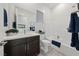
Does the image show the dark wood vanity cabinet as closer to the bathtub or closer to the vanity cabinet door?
the vanity cabinet door

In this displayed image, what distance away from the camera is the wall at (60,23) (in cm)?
282

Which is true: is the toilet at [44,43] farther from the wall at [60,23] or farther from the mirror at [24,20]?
the mirror at [24,20]

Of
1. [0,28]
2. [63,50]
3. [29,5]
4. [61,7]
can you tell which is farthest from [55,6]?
[0,28]

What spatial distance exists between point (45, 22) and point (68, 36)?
96 centimetres

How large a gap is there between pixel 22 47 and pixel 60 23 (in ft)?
5.53

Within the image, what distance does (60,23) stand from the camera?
2.99 metres

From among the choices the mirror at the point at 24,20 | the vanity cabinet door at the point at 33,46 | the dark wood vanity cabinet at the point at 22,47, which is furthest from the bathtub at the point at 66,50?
the mirror at the point at 24,20

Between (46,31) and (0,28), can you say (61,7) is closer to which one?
(46,31)

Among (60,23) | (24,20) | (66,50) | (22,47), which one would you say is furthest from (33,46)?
(60,23)

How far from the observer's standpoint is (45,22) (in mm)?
3000

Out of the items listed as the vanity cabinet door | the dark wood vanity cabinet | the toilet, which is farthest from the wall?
the dark wood vanity cabinet

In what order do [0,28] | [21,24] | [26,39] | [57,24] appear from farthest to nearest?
[57,24], [21,24], [26,39], [0,28]

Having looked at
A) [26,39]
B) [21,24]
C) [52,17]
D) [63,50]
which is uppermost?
[52,17]

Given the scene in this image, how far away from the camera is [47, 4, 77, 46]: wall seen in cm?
282
